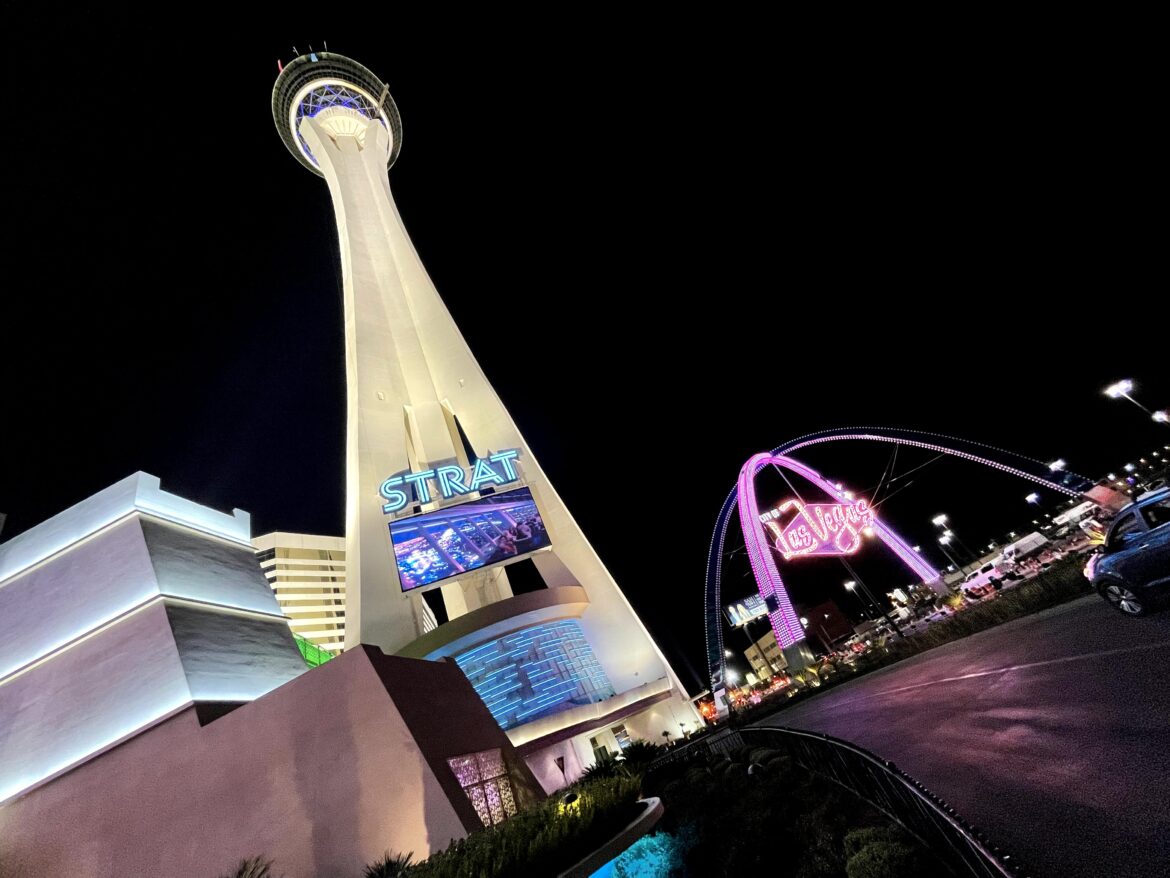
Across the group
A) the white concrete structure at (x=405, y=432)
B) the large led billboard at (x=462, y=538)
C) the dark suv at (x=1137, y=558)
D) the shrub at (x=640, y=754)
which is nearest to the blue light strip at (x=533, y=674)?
the white concrete structure at (x=405, y=432)

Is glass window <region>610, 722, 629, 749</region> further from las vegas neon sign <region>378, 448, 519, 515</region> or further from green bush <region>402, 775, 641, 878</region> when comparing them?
green bush <region>402, 775, 641, 878</region>

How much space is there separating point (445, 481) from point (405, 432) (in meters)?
7.80

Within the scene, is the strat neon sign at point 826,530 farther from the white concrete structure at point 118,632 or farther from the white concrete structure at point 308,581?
the white concrete structure at point 308,581

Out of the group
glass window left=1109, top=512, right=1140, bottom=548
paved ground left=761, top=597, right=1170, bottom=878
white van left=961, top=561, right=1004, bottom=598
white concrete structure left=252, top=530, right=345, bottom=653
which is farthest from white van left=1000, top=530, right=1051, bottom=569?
white concrete structure left=252, top=530, right=345, bottom=653

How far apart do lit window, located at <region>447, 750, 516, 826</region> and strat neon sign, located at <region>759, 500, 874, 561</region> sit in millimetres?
17125

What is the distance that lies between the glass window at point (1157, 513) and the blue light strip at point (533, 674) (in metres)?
19.2

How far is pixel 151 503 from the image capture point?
38.1 feet

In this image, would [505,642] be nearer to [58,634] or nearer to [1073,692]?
[58,634]

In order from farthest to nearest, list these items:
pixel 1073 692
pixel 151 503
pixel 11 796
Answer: pixel 151 503 < pixel 11 796 < pixel 1073 692

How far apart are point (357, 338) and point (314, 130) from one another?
77.8 feet

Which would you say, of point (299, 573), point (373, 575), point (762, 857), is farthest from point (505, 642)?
point (299, 573)

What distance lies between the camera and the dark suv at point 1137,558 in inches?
308

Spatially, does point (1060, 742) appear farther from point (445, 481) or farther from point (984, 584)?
point (984, 584)

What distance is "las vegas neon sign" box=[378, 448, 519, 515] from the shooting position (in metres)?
26.1
